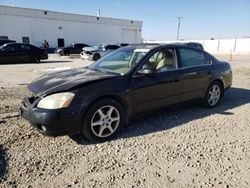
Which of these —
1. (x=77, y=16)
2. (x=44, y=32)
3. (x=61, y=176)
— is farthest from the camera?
(x=77, y=16)

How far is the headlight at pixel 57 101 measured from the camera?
3.48 metres

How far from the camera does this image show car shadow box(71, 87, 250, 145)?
4.31 metres

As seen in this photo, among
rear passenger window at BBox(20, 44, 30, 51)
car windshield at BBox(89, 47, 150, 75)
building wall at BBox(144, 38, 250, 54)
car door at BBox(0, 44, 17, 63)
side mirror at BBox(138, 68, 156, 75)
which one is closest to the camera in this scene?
side mirror at BBox(138, 68, 156, 75)

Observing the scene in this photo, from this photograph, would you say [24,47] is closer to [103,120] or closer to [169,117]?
[169,117]

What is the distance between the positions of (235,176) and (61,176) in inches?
84.5

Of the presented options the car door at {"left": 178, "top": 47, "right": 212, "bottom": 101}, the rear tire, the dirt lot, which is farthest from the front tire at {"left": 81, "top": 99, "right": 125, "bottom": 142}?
the rear tire

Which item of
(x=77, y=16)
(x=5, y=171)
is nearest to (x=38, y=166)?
(x=5, y=171)

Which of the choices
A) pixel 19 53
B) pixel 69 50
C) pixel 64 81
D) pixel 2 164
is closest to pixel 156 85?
pixel 64 81

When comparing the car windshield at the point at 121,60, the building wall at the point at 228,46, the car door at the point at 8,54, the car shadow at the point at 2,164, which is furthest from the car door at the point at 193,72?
the building wall at the point at 228,46

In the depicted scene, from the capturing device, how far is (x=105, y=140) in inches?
155

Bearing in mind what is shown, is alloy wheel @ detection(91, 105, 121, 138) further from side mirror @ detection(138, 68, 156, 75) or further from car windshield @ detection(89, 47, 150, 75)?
side mirror @ detection(138, 68, 156, 75)

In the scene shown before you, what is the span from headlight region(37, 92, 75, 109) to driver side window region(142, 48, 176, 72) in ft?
5.51

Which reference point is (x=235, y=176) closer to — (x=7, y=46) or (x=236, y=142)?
(x=236, y=142)

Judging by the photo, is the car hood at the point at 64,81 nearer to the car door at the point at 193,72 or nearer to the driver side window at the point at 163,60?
the driver side window at the point at 163,60
